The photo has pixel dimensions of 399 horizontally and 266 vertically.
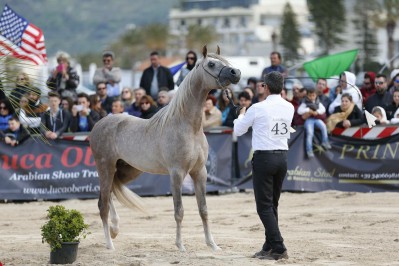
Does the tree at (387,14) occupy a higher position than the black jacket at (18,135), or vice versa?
the tree at (387,14)

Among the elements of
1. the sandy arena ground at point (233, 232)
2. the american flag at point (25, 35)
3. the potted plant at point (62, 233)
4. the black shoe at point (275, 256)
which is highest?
the american flag at point (25, 35)

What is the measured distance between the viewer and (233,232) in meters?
13.8

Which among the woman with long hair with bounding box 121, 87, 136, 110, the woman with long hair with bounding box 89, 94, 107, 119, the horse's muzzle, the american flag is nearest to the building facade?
the american flag

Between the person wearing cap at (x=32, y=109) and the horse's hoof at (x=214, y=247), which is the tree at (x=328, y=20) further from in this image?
the horse's hoof at (x=214, y=247)

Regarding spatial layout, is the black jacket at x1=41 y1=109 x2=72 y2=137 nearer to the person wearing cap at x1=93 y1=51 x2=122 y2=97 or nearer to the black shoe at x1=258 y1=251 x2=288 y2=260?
the person wearing cap at x1=93 y1=51 x2=122 y2=97

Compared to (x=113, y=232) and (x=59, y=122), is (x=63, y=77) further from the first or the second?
(x=113, y=232)

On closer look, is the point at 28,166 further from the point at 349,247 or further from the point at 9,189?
the point at 349,247

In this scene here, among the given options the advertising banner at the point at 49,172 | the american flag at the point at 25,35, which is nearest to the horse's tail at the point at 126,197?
the advertising banner at the point at 49,172

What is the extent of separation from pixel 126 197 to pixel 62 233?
7.04 feet

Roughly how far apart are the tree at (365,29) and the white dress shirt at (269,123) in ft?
223

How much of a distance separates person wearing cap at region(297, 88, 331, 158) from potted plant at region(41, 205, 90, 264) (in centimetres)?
750

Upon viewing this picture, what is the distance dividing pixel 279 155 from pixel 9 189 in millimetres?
8254

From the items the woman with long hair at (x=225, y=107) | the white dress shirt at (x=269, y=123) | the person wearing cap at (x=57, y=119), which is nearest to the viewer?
the white dress shirt at (x=269, y=123)

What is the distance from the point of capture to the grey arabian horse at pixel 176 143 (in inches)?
467
